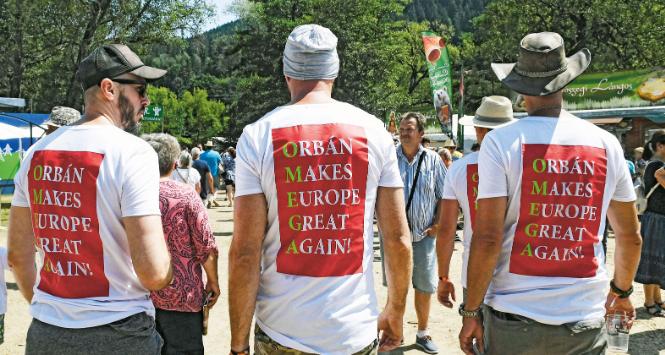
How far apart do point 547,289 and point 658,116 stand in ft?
71.2

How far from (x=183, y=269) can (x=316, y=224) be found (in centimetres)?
163

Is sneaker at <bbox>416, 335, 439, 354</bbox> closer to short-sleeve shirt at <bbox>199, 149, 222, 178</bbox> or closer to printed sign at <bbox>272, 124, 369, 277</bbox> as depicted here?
printed sign at <bbox>272, 124, 369, 277</bbox>

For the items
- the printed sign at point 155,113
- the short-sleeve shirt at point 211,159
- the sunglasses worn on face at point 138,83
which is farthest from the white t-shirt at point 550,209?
the printed sign at point 155,113

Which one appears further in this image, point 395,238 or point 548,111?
point 548,111

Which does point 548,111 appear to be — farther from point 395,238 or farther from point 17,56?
point 17,56

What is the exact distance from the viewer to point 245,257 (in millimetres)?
2225

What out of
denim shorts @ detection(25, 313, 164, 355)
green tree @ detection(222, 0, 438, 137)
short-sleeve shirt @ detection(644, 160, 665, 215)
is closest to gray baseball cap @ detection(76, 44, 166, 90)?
denim shorts @ detection(25, 313, 164, 355)

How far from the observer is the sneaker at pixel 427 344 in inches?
216

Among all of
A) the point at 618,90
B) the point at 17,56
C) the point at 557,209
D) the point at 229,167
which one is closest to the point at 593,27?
the point at 618,90

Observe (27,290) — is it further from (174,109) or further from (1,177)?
(174,109)

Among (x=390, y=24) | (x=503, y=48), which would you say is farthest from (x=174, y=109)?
(x=503, y=48)

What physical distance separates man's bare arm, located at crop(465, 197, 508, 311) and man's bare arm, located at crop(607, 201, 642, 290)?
607mm

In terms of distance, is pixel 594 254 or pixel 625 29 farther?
pixel 625 29

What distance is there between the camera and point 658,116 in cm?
2138
